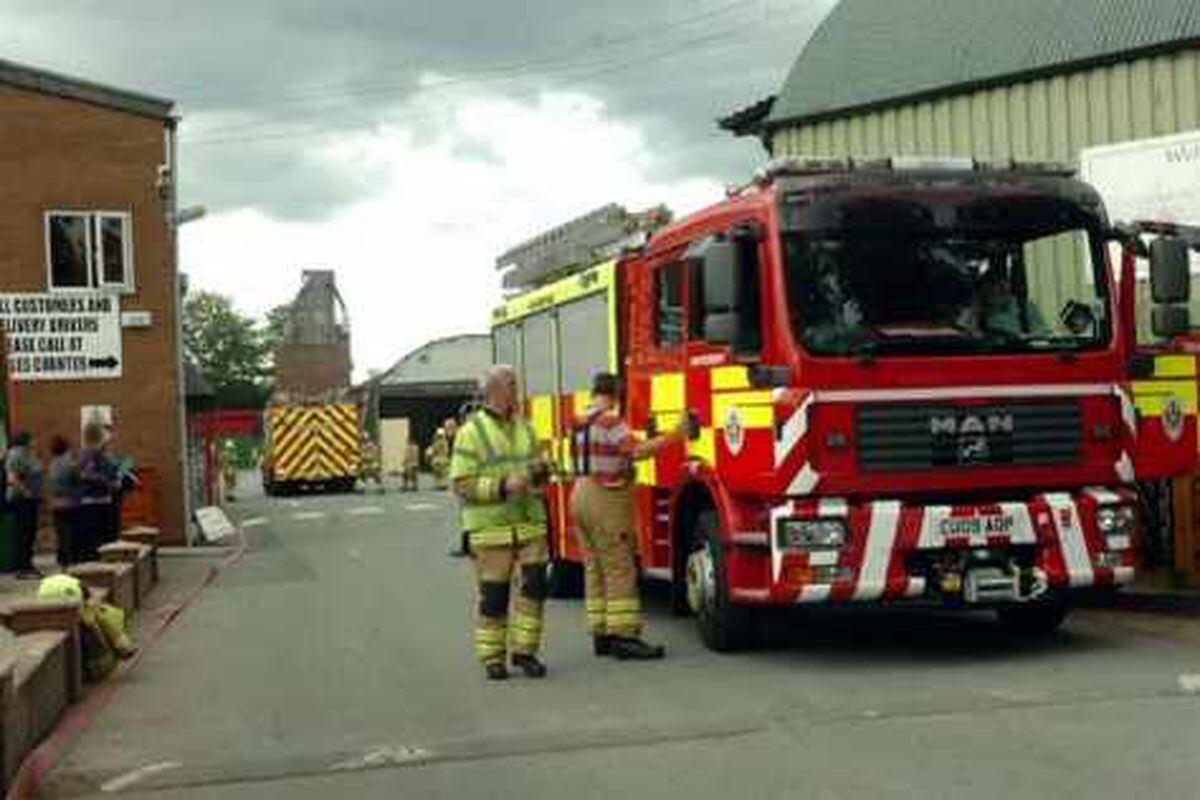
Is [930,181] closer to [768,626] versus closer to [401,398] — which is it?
[768,626]

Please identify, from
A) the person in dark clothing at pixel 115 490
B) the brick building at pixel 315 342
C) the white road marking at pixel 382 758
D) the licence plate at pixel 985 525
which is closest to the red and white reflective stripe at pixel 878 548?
the licence plate at pixel 985 525

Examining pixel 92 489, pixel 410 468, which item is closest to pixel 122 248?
pixel 92 489

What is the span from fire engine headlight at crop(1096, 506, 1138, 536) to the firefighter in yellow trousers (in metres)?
3.27

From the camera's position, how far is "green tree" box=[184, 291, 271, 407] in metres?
141

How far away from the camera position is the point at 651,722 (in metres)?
8.73

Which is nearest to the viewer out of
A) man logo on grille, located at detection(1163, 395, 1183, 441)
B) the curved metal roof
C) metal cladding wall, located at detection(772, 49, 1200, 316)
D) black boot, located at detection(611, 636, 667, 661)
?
black boot, located at detection(611, 636, 667, 661)

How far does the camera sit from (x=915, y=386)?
33.0 ft

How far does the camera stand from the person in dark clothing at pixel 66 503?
19.3 m

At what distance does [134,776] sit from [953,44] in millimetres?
13622

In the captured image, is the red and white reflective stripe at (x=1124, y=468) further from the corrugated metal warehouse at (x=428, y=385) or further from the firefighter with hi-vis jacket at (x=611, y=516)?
the corrugated metal warehouse at (x=428, y=385)

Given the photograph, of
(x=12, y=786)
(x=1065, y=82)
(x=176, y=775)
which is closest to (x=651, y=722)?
(x=176, y=775)

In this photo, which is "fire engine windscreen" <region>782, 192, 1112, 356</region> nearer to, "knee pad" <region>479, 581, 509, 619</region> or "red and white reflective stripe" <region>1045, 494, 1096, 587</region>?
"red and white reflective stripe" <region>1045, 494, 1096, 587</region>

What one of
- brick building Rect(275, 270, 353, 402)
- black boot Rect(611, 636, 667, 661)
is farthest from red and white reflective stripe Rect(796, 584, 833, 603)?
brick building Rect(275, 270, 353, 402)

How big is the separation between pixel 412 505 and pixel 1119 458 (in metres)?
28.6
